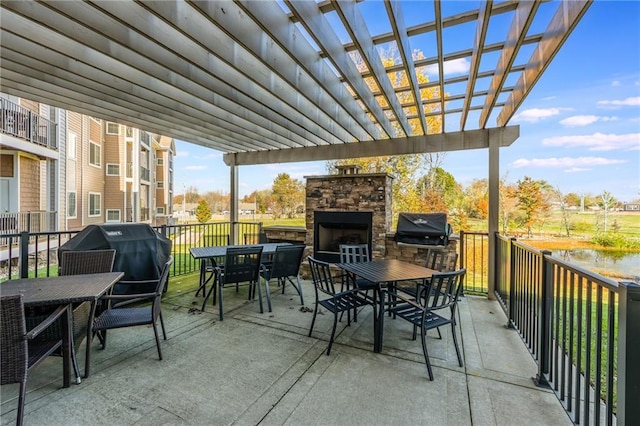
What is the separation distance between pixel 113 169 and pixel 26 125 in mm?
5940

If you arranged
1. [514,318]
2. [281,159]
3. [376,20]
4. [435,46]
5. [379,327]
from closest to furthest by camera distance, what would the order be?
[376,20]
[435,46]
[379,327]
[514,318]
[281,159]

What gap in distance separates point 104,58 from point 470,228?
11.2 m

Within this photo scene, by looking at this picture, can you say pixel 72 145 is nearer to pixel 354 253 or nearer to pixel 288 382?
pixel 354 253

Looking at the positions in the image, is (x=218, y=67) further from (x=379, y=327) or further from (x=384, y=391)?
(x=384, y=391)

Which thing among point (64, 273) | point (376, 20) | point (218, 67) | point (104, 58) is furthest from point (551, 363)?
point (104, 58)

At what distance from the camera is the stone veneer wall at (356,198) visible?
559 cm

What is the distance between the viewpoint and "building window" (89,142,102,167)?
1185 cm

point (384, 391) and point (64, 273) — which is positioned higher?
point (64, 273)

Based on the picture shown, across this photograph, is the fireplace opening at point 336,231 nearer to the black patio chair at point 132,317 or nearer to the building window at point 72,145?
the black patio chair at point 132,317

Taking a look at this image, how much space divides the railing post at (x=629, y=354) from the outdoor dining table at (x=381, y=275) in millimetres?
1710

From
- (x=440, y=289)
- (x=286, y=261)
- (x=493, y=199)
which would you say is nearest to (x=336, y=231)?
(x=286, y=261)

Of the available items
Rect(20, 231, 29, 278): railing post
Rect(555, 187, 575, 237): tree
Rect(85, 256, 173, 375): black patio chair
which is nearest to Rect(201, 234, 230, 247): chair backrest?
Rect(20, 231, 29, 278): railing post

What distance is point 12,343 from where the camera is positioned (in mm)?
1634

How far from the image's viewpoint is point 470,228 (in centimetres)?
1067
